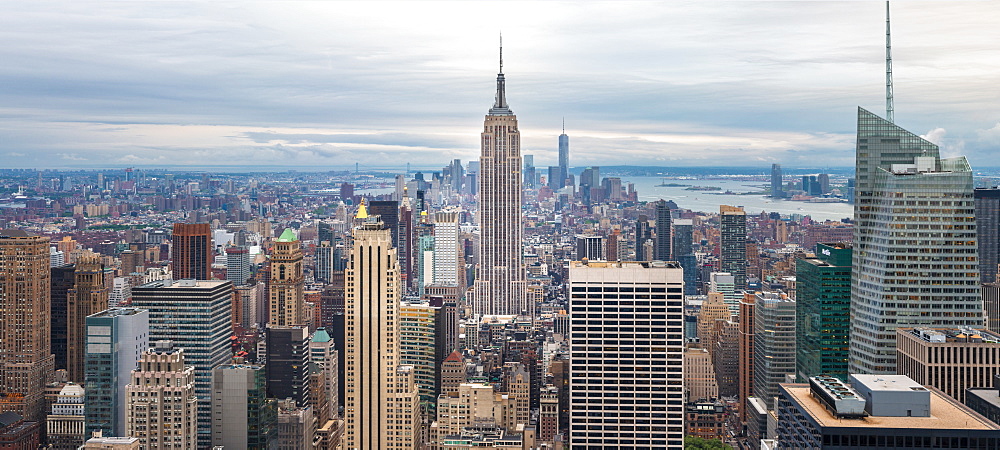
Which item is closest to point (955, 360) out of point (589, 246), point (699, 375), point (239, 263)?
point (699, 375)

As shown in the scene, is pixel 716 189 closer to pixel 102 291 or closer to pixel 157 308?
pixel 157 308

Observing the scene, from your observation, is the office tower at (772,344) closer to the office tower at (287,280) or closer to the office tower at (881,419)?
the office tower at (881,419)

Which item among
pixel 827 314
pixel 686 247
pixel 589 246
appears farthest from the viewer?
pixel 589 246

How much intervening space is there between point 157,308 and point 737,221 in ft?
80.4

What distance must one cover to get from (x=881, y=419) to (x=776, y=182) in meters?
20.8

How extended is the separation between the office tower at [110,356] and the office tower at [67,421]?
0.64m

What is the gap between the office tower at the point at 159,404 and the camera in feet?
69.8

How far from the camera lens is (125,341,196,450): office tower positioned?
838 inches

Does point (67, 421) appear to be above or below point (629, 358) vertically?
below

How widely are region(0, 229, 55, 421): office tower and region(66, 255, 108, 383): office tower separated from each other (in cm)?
81

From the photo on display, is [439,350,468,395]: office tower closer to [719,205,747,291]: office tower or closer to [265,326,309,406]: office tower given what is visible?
[265,326,309,406]: office tower

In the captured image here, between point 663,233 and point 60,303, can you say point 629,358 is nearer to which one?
point 60,303

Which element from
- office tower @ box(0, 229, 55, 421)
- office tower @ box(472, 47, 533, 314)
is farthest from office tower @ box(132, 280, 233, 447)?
office tower @ box(472, 47, 533, 314)

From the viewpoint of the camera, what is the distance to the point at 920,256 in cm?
2231
